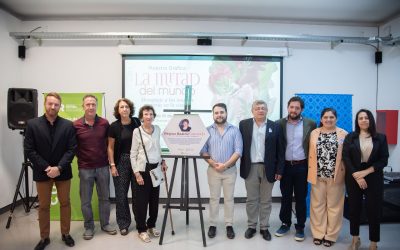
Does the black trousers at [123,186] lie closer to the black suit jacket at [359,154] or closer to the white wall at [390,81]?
the black suit jacket at [359,154]

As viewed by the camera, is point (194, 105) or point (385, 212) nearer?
point (385, 212)

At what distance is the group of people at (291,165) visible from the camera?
9.77 feet

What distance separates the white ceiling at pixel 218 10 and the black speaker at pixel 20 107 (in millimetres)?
1410

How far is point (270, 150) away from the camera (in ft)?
10.2

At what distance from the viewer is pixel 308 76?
15.4ft

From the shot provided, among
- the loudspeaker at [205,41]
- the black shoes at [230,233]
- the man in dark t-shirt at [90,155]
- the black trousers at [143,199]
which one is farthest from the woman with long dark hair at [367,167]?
the man in dark t-shirt at [90,155]

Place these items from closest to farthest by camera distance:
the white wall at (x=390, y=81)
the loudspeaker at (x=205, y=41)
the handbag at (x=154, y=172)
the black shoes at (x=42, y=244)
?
the black shoes at (x=42, y=244) < the handbag at (x=154, y=172) < the loudspeaker at (x=205, y=41) < the white wall at (x=390, y=81)

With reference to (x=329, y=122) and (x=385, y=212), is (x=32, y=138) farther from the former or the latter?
(x=385, y=212)

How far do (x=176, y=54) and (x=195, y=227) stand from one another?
9.10 feet

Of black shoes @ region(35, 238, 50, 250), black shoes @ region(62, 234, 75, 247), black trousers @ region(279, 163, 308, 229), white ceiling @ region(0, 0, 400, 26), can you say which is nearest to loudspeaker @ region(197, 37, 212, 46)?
white ceiling @ region(0, 0, 400, 26)

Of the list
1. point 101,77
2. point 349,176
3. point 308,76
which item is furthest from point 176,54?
point 349,176

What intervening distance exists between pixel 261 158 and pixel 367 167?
111cm

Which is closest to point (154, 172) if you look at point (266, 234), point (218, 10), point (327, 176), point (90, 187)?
point (90, 187)

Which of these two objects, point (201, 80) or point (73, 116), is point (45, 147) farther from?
point (201, 80)
